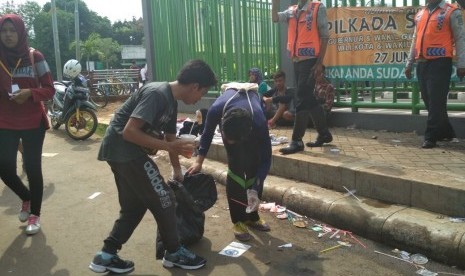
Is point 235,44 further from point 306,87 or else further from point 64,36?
point 64,36

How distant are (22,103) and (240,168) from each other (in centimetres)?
196

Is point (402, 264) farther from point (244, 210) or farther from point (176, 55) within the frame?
point (176, 55)

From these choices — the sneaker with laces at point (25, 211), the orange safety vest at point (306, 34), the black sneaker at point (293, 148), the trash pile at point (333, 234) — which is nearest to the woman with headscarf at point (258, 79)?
the orange safety vest at point (306, 34)

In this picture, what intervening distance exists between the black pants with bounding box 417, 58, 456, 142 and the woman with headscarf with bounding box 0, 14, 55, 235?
396 cm

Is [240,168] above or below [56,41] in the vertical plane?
below

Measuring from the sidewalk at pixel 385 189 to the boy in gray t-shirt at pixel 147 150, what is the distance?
144cm

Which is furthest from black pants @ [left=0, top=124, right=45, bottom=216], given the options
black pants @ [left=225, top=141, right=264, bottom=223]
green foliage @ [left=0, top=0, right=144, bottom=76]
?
green foliage @ [left=0, top=0, right=144, bottom=76]

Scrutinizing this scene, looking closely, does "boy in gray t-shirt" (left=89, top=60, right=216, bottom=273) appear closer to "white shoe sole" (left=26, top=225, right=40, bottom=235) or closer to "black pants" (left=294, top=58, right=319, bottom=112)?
"white shoe sole" (left=26, top=225, right=40, bottom=235)

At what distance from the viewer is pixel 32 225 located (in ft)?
13.0

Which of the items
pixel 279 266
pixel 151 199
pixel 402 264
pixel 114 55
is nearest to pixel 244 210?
pixel 279 266

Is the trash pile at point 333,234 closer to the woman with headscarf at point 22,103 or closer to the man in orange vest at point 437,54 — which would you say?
the man in orange vest at point 437,54

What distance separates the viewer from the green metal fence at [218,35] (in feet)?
26.8

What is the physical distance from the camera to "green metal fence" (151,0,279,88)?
816 cm

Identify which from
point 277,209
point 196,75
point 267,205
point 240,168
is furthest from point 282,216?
point 196,75
